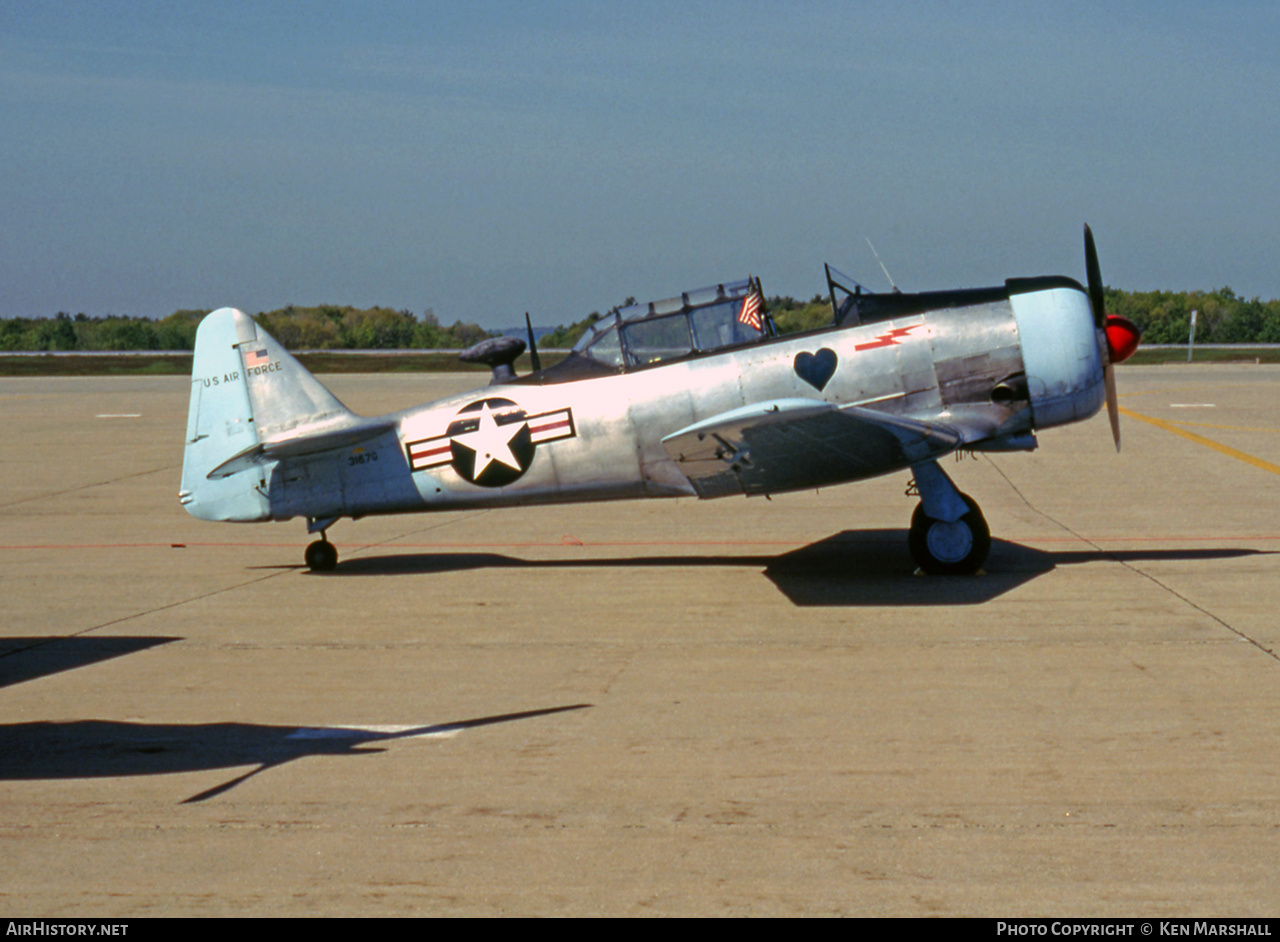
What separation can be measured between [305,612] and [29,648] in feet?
6.71

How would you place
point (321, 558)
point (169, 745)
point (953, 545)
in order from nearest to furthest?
point (169, 745) → point (953, 545) → point (321, 558)

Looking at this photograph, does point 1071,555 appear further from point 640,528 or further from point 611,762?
point 611,762

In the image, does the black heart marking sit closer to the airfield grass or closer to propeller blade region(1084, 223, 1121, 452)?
propeller blade region(1084, 223, 1121, 452)

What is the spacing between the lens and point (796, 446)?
9.91m

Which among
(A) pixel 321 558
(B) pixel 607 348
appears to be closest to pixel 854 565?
(B) pixel 607 348

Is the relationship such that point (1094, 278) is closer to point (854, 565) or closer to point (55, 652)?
point (854, 565)

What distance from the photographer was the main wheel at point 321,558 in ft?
38.7

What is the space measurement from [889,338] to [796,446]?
5.11 ft

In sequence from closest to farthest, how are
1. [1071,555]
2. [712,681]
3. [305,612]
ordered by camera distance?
[712,681] → [305,612] → [1071,555]

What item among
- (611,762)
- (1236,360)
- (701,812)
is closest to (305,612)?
(611,762)

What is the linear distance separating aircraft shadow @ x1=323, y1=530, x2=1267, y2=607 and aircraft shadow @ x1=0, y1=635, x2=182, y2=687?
281cm

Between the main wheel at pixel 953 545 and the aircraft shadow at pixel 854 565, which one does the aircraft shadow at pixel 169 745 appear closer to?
the aircraft shadow at pixel 854 565

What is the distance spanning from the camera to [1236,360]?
47406 millimetres

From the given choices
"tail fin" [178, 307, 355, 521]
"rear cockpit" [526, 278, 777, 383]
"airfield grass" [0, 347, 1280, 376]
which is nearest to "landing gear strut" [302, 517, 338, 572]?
"tail fin" [178, 307, 355, 521]
